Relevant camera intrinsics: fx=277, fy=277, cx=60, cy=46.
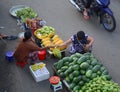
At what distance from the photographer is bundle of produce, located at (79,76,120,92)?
536 centimetres

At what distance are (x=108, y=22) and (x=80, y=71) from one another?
2826 millimetres

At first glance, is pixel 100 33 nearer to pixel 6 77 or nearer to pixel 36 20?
pixel 36 20

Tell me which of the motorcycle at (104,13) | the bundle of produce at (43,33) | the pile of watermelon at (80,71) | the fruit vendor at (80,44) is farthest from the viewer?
the motorcycle at (104,13)

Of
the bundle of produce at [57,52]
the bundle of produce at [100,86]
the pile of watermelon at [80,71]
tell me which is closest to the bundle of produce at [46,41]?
the bundle of produce at [57,52]

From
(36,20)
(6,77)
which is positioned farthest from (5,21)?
(6,77)

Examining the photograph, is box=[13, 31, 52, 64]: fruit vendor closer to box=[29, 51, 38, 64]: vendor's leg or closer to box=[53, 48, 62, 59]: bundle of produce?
box=[29, 51, 38, 64]: vendor's leg

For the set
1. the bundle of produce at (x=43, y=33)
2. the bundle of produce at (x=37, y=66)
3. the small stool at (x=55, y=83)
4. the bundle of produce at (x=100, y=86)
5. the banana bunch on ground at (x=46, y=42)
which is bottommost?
the small stool at (x=55, y=83)

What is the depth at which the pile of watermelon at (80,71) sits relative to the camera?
19.1 feet

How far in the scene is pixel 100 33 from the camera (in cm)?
826

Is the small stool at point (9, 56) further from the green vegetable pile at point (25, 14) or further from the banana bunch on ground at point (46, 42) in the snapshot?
the green vegetable pile at point (25, 14)

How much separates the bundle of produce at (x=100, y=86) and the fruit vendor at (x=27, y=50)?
5.32 feet

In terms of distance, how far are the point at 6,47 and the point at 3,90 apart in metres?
1.68

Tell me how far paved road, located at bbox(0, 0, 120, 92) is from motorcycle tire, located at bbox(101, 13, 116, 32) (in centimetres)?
14

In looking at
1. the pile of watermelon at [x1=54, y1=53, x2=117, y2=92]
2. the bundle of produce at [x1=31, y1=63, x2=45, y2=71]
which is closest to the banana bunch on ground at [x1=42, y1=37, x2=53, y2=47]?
the bundle of produce at [x1=31, y1=63, x2=45, y2=71]
